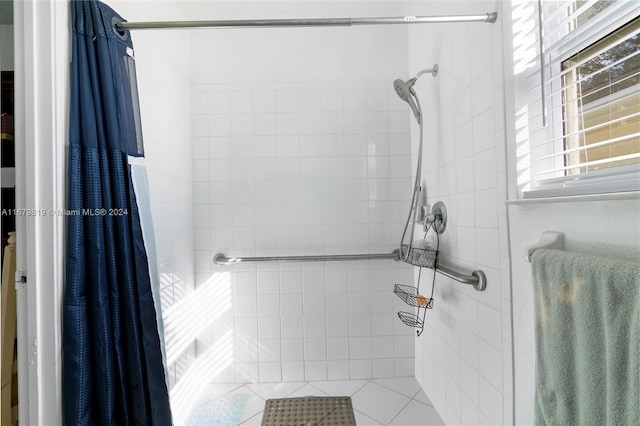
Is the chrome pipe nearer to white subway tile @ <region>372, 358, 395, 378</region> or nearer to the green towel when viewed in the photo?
white subway tile @ <region>372, 358, 395, 378</region>

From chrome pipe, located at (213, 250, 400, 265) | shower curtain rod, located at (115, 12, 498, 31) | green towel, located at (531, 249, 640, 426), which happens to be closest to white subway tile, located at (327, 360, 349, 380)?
chrome pipe, located at (213, 250, 400, 265)

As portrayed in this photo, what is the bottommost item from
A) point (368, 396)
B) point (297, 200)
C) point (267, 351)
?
point (368, 396)

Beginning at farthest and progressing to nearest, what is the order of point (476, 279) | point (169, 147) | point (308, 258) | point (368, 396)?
point (308, 258) → point (368, 396) → point (169, 147) → point (476, 279)

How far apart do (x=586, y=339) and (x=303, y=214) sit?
4.51ft

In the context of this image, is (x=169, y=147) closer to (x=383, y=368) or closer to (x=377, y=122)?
(x=377, y=122)

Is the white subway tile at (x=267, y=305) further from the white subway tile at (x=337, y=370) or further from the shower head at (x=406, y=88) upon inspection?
the shower head at (x=406, y=88)

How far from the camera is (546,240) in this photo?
762 millimetres

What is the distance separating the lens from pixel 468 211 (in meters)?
1.20

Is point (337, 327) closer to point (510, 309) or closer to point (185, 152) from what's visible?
point (510, 309)

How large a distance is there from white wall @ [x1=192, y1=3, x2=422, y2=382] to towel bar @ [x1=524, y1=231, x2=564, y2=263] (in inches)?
40.8

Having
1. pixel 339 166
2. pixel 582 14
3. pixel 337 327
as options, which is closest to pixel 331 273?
pixel 337 327

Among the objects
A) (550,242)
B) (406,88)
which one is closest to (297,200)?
(406,88)

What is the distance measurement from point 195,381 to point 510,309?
164 cm

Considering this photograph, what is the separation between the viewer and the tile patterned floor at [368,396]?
1.46 m
